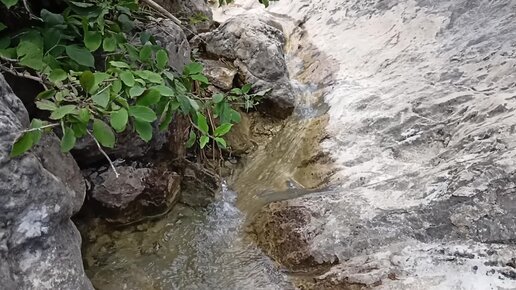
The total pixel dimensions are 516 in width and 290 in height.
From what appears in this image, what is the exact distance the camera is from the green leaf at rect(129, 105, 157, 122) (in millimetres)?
2215

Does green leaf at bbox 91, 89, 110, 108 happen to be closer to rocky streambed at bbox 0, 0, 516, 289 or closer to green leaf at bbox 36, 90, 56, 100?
green leaf at bbox 36, 90, 56, 100

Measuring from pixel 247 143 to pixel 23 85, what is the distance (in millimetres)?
2796

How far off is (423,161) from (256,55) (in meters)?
3.12

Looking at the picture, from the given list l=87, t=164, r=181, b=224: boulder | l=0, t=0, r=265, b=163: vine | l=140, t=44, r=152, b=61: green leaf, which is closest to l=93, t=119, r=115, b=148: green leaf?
l=0, t=0, r=265, b=163: vine

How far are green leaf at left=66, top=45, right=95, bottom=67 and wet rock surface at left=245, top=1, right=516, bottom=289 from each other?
7.03ft

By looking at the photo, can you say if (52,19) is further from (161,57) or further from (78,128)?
(78,128)

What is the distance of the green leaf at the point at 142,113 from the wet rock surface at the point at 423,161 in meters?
2.03

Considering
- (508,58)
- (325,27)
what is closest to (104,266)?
(508,58)

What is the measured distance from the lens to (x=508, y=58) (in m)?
4.69

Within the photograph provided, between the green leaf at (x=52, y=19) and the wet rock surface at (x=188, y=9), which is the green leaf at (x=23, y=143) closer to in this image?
the green leaf at (x=52, y=19)

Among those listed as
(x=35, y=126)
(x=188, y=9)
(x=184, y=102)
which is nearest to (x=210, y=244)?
(x=184, y=102)

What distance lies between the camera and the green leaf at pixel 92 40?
2805 mm

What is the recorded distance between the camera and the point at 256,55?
659cm

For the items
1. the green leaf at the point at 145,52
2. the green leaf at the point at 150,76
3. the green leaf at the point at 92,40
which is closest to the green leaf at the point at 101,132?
the green leaf at the point at 150,76
